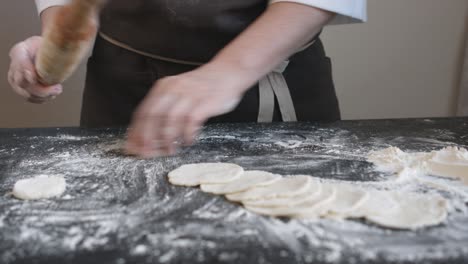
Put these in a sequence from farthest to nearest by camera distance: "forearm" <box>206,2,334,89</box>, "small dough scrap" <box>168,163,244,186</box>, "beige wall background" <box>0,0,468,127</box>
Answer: "beige wall background" <box>0,0,468,127</box>, "forearm" <box>206,2,334,89</box>, "small dough scrap" <box>168,163,244,186</box>

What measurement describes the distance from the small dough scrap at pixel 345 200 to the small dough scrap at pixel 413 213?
0.10ft

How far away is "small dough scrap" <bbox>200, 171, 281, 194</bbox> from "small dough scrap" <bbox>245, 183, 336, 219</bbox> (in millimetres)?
61

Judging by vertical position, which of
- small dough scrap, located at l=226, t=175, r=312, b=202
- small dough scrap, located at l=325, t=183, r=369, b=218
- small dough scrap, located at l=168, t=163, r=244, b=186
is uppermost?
small dough scrap, located at l=168, t=163, r=244, b=186

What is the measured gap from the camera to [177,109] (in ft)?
2.81

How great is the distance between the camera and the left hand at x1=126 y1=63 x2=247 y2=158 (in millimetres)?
846

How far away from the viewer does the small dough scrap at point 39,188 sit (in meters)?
0.81

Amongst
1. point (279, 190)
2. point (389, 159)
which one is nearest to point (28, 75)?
point (279, 190)

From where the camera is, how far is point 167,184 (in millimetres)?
862

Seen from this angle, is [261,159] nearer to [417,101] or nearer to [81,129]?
[81,129]

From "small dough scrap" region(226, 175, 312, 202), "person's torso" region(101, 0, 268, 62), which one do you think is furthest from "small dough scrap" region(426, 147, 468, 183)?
"person's torso" region(101, 0, 268, 62)

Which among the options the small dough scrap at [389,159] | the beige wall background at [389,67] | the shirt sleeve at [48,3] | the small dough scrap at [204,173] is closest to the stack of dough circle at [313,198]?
the small dough scrap at [204,173]

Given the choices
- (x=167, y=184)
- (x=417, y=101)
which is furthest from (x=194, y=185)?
(x=417, y=101)

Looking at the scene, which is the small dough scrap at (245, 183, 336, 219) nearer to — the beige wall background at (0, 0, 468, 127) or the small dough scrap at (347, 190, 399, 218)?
the small dough scrap at (347, 190, 399, 218)

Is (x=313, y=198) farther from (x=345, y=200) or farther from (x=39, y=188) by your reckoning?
(x=39, y=188)
